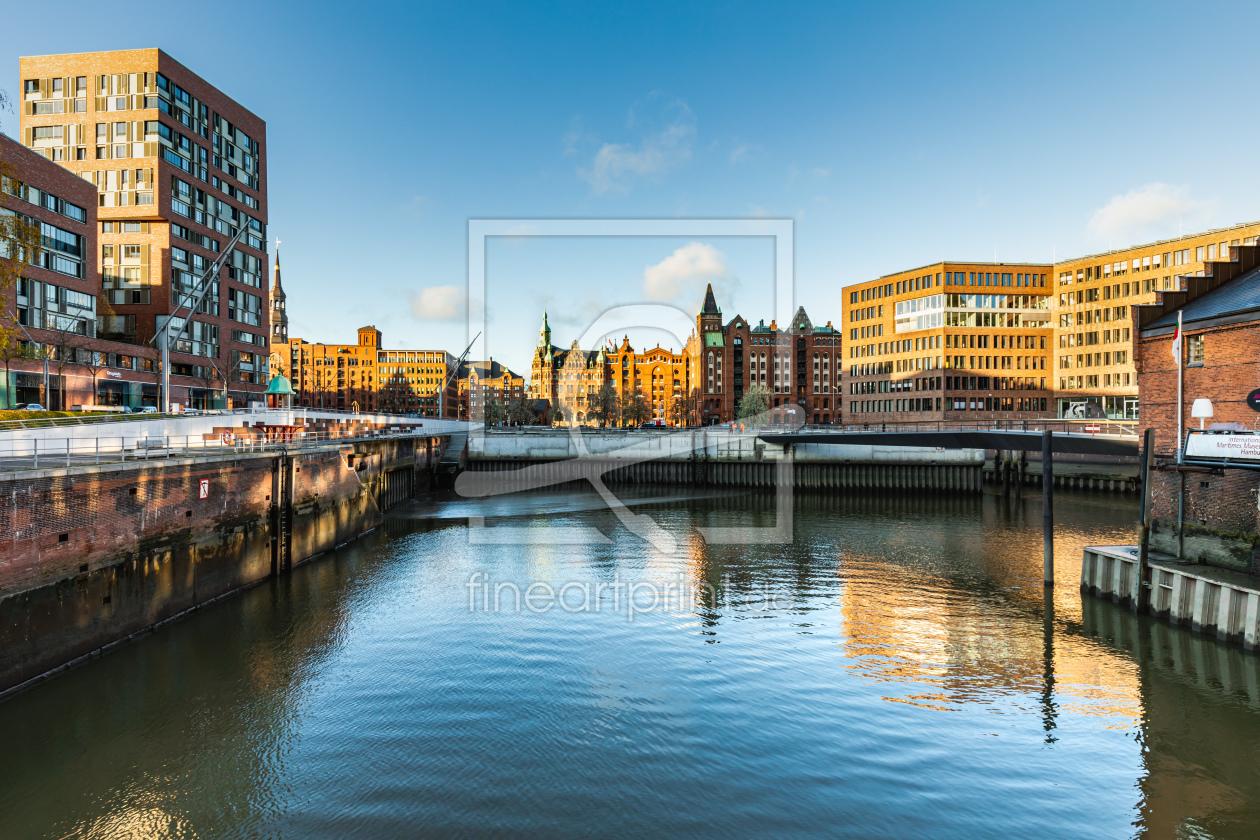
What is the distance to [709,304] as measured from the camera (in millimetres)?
187875

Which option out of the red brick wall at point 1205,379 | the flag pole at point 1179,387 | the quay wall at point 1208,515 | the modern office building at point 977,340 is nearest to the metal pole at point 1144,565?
the quay wall at point 1208,515

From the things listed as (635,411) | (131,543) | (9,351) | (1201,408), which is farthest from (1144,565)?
(635,411)

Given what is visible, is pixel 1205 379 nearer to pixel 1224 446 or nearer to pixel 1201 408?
pixel 1201 408

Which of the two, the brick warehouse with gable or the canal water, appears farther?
the brick warehouse with gable

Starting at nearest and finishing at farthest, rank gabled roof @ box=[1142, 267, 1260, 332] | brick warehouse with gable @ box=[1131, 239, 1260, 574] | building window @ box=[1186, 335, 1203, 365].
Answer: brick warehouse with gable @ box=[1131, 239, 1260, 574]
gabled roof @ box=[1142, 267, 1260, 332]
building window @ box=[1186, 335, 1203, 365]

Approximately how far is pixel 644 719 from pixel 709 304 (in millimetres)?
176010

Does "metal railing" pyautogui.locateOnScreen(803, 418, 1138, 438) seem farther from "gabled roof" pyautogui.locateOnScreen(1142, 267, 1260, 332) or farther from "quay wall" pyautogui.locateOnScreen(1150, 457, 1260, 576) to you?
"quay wall" pyautogui.locateOnScreen(1150, 457, 1260, 576)

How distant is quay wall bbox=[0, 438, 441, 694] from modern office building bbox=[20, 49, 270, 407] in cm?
4741

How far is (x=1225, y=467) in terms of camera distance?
23562mm

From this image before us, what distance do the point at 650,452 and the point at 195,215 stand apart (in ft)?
195

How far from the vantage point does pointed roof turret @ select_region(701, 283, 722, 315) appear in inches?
7323

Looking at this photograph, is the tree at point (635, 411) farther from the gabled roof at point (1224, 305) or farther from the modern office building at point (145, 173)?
the gabled roof at point (1224, 305)

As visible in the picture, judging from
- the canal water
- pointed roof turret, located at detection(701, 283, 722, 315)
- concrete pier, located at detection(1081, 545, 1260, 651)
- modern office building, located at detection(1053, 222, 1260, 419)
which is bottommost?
the canal water

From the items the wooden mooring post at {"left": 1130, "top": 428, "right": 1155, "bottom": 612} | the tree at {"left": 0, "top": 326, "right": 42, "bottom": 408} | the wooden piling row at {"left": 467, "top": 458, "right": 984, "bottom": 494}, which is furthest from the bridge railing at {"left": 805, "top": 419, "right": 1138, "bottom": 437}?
the tree at {"left": 0, "top": 326, "right": 42, "bottom": 408}
